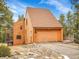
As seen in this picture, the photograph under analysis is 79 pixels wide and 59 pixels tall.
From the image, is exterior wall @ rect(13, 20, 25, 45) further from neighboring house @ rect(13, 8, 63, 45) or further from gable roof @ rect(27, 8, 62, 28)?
gable roof @ rect(27, 8, 62, 28)

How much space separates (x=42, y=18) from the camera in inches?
1287

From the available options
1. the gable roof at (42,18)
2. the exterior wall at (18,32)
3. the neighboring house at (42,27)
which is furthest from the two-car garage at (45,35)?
the exterior wall at (18,32)

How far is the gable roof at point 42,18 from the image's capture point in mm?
30897

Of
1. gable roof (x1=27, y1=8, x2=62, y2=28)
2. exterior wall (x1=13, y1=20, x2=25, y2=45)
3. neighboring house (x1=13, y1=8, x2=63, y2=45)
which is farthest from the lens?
exterior wall (x1=13, y1=20, x2=25, y2=45)

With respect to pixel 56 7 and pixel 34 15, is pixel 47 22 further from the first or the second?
pixel 56 7

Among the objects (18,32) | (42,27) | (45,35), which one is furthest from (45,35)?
(18,32)

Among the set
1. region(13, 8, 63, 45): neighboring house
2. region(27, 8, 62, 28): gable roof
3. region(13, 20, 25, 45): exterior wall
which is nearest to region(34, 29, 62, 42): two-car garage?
region(13, 8, 63, 45): neighboring house

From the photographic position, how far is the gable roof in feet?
101

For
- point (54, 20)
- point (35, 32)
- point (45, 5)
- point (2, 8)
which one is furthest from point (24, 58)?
point (45, 5)

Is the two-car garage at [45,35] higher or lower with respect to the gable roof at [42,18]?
lower

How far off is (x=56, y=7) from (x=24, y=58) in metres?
28.9

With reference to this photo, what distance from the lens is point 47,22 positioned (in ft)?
104

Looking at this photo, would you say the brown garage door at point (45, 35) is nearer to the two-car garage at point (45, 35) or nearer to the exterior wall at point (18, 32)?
the two-car garage at point (45, 35)

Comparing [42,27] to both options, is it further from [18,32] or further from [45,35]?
[18,32]
